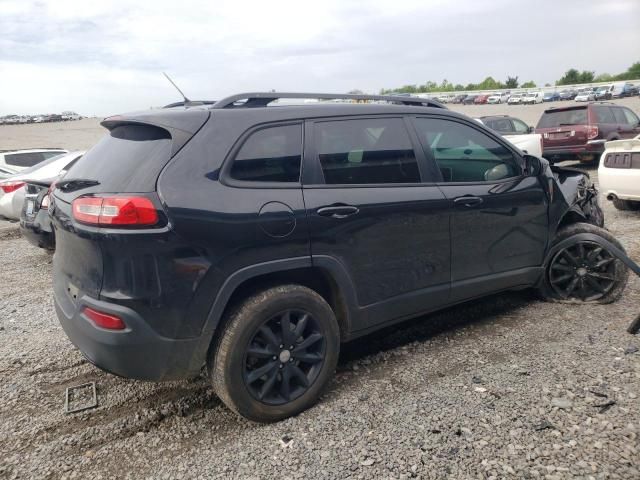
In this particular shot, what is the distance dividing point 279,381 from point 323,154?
1.33 m

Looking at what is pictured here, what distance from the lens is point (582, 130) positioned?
492 inches

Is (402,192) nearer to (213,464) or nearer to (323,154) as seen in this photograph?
(323,154)

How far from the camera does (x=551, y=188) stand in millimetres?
4051

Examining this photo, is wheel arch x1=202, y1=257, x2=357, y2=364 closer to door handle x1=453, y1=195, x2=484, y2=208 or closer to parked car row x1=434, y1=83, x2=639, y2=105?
door handle x1=453, y1=195, x2=484, y2=208

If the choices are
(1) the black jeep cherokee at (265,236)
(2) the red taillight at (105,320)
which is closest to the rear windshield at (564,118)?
(1) the black jeep cherokee at (265,236)

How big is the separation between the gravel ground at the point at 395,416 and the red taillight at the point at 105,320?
28.5 inches

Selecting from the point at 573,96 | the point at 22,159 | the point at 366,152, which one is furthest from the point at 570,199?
the point at 573,96

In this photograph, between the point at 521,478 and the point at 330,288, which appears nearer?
the point at 521,478

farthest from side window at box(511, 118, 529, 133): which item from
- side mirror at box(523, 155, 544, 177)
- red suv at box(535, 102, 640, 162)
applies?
side mirror at box(523, 155, 544, 177)

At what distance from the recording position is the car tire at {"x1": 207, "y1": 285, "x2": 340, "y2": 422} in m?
2.64

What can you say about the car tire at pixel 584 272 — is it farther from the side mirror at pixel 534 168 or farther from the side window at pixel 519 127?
the side window at pixel 519 127

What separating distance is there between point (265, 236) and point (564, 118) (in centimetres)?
1275

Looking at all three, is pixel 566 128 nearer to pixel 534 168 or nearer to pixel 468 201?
pixel 534 168

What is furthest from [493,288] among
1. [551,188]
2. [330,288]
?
[330,288]
